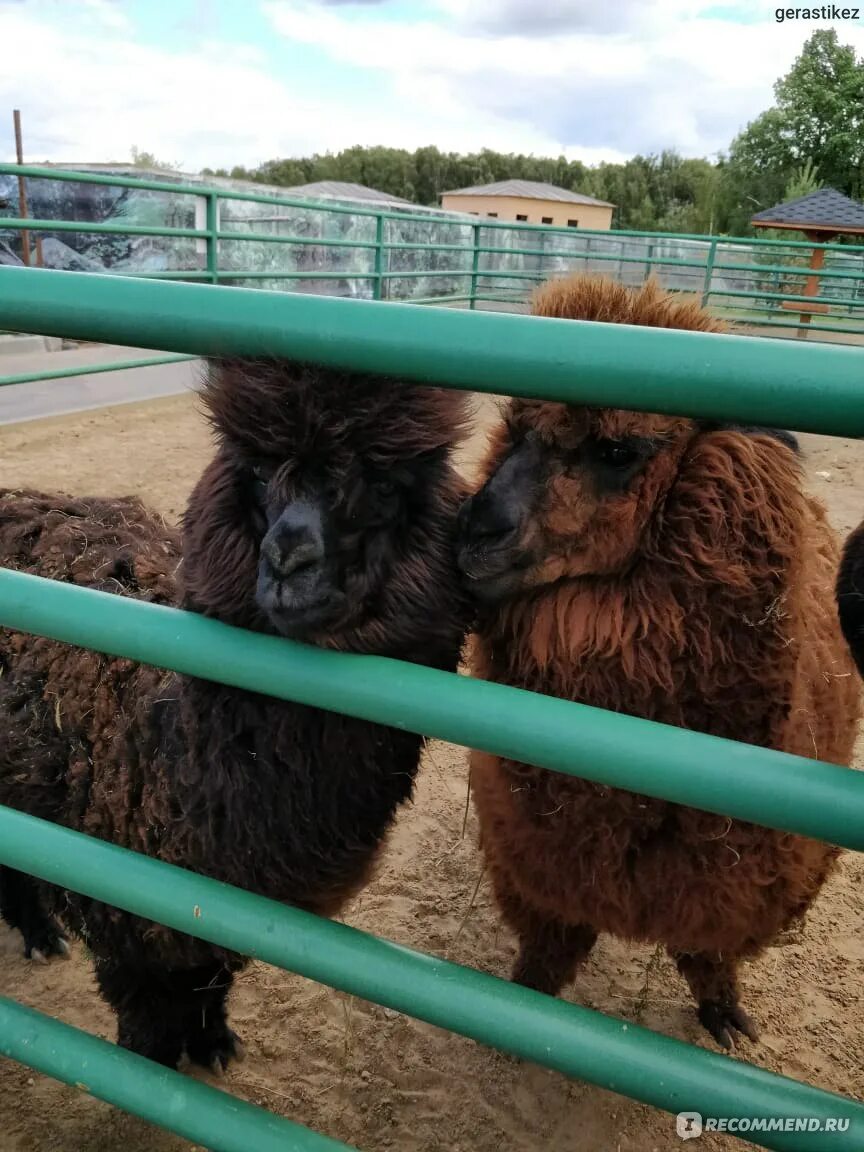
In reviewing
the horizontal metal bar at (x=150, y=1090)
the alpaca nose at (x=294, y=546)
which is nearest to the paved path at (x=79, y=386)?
the alpaca nose at (x=294, y=546)

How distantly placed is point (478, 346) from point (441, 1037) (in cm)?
238

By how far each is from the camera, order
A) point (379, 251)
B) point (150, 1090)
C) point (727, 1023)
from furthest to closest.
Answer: point (379, 251), point (727, 1023), point (150, 1090)

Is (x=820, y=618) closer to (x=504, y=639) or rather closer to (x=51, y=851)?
(x=504, y=639)

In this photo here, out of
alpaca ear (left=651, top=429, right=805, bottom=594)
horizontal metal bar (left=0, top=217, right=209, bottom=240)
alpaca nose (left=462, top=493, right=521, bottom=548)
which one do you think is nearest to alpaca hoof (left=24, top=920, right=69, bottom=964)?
alpaca nose (left=462, top=493, right=521, bottom=548)

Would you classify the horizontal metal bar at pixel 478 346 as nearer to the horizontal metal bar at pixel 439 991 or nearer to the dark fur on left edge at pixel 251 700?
the dark fur on left edge at pixel 251 700

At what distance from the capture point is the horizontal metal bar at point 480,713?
881 mm

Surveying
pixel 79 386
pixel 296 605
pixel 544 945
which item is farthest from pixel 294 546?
pixel 79 386

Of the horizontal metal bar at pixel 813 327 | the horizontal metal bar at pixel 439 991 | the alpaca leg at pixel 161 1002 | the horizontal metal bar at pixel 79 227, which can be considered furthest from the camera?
the horizontal metal bar at pixel 79 227

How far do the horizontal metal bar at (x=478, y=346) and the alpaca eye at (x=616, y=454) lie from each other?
0.74 metres

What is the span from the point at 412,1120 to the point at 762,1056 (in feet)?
3.45

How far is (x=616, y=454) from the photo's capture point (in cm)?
169

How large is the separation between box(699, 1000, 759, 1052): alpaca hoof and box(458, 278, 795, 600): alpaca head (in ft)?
5.32

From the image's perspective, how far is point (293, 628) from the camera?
4.35 ft

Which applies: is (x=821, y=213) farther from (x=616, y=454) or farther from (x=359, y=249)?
(x=616, y=454)
